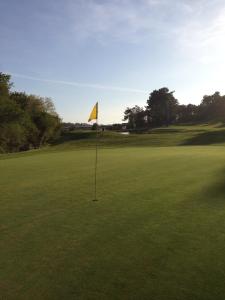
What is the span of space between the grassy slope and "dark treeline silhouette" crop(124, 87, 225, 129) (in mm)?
114566

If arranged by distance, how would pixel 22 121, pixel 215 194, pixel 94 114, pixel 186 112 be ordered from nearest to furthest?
pixel 215 194 < pixel 94 114 < pixel 22 121 < pixel 186 112

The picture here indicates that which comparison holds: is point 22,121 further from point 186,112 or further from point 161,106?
point 186,112

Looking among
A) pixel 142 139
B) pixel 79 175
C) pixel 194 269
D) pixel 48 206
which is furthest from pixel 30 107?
pixel 194 269

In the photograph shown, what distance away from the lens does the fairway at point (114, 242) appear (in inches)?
173

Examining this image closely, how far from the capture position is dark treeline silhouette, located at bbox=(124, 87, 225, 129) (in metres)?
128

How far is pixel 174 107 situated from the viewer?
453 ft

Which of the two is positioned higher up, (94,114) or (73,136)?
(94,114)

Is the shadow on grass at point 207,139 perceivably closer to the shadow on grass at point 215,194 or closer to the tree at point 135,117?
the shadow on grass at point 215,194

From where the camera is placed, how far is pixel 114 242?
5926 mm

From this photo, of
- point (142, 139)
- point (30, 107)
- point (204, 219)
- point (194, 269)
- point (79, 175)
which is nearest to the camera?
point (194, 269)

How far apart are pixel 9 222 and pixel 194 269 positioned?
388 cm

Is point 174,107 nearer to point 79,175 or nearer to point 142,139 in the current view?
point 142,139

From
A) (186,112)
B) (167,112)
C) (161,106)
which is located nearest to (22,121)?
(167,112)

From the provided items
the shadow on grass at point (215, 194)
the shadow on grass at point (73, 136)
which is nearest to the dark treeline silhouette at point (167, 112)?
the shadow on grass at point (73, 136)
